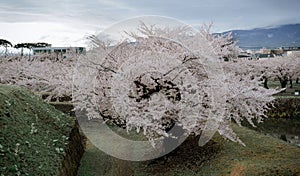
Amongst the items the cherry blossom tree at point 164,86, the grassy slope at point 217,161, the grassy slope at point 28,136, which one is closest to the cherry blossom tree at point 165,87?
the cherry blossom tree at point 164,86

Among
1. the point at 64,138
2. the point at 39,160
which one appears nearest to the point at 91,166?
the point at 64,138

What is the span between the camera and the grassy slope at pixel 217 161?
8.79 meters

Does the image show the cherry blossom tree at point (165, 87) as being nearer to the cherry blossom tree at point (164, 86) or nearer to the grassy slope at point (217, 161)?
the cherry blossom tree at point (164, 86)

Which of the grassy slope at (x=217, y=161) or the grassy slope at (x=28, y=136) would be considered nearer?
the grassy slope at (x=28, y=136)

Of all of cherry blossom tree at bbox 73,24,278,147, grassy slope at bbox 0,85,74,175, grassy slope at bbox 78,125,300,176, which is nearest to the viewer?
grassy slope at bbox 0,85,74,175

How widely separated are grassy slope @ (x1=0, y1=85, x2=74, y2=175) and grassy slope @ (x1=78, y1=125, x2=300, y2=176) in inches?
60.6

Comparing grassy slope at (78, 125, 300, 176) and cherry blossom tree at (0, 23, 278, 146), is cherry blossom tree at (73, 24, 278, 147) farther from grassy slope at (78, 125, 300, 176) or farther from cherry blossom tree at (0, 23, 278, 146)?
grassy slope at (78, 125, 300, 176)

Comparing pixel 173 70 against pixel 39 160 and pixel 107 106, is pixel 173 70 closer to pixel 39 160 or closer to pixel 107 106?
pixel 107 106

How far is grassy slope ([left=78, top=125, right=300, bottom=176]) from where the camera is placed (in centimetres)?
879

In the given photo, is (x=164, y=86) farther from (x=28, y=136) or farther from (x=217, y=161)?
(x=28, y=136)

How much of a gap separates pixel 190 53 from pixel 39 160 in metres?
5.20

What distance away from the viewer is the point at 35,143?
28.4 feet

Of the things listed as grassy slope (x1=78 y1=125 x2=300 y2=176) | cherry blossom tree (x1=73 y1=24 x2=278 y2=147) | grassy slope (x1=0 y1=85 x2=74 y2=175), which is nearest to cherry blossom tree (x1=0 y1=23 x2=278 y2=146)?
cherry blossom tree (x1=73 y1=24 x2=278 y2=147)

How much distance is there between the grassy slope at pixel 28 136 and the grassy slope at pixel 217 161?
5.05 ft
